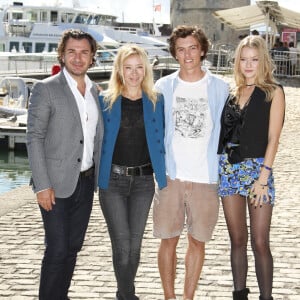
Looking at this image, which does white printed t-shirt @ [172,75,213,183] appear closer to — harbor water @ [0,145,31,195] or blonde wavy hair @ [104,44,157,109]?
blonde wavy hair @ [104,44,157,109]

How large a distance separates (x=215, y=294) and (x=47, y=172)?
5.62 feet

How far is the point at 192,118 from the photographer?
4.67 m

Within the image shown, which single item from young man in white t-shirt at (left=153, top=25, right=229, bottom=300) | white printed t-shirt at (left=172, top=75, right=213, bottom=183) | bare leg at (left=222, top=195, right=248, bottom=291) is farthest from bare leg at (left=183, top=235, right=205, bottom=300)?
white printed t-shirt at (left=172, top=75, right=213, bottom=183)

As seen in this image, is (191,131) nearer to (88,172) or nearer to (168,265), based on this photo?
(88,172)

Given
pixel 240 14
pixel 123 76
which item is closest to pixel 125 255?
pixel 123 76

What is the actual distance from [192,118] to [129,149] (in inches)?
18.5

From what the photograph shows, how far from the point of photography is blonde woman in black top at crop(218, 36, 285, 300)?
4.53 metres

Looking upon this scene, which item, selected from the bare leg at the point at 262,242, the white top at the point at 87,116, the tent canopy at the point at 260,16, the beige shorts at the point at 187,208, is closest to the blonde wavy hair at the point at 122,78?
the white top at the point at 87,116

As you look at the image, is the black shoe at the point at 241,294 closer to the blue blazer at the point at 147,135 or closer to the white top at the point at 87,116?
the blue blazer at the point at 147,135

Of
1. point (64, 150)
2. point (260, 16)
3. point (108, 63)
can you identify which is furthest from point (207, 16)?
point (64, 150)

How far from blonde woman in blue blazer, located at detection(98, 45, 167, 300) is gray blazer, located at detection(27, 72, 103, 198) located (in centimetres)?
24

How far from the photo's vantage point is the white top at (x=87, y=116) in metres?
4.50

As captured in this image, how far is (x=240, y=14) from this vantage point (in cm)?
3064

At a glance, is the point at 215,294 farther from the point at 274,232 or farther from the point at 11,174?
the point at 11,174
